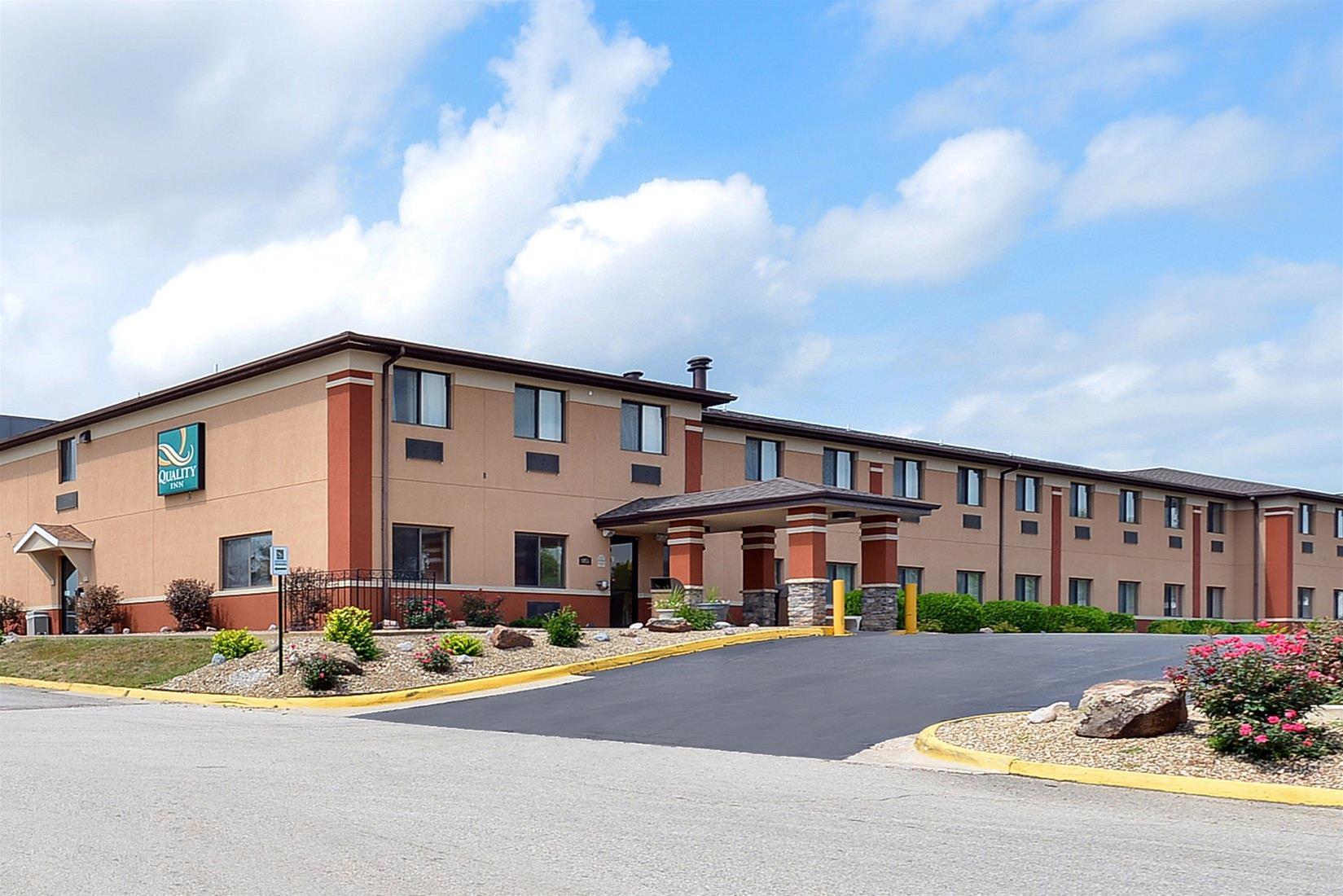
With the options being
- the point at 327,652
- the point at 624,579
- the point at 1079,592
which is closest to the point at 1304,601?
the point at 1079,592

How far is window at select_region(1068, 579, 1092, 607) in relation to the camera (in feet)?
153

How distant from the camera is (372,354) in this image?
2939 centimetres

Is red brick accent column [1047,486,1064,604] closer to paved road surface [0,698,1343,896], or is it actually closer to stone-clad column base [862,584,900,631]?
stone-clad column base [862,584,900,631]

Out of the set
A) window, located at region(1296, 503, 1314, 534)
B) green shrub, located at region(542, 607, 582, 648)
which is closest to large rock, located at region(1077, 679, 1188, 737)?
green shrub, located at region(542, 607, 582, 648)

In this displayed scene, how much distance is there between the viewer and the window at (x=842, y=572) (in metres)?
39.8

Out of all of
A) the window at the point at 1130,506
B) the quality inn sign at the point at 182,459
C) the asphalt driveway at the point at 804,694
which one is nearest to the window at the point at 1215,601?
the window at the point at 1130,506

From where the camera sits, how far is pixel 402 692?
21031mm

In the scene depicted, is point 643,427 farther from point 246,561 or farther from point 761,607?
point 246,561

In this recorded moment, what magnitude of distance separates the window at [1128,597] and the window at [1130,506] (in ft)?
7.23

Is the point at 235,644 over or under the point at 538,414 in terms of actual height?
under

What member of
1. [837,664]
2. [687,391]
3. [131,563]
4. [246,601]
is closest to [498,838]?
[837,664]

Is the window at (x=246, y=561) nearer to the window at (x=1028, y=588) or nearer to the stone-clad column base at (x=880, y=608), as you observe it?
the stone-clad column base at (x=880, y=608)

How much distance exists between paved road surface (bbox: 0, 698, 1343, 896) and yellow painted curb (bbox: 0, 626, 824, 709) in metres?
6.89

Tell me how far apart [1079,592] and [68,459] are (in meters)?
32.5
